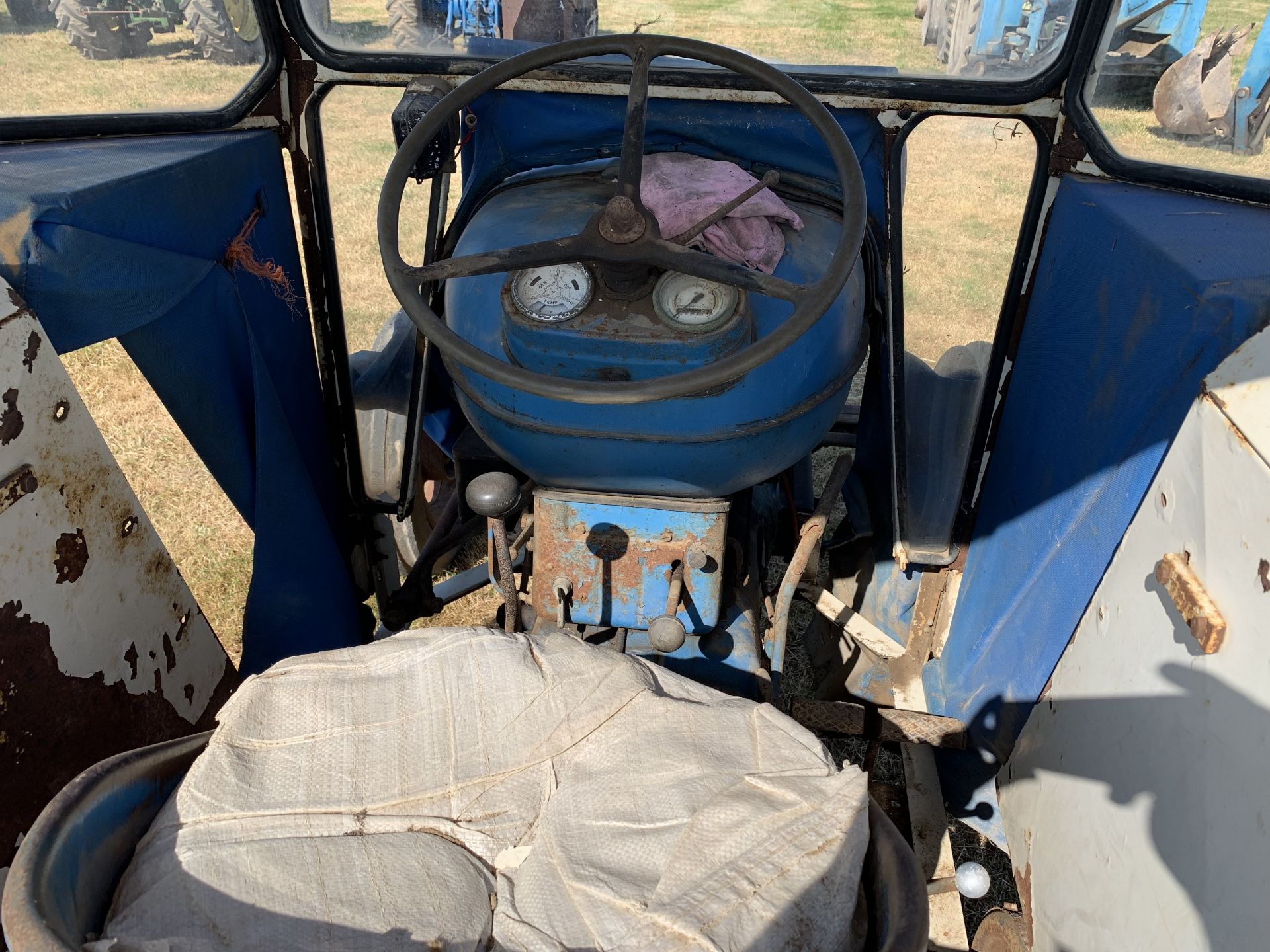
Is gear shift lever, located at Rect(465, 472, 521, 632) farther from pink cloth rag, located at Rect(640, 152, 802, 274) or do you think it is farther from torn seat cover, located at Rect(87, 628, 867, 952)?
pink cloth rag, located at Rect(640, 152, 802, 274)

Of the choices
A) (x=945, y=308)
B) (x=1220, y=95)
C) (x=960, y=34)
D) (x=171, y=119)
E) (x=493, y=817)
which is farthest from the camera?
(x=945, y=308)

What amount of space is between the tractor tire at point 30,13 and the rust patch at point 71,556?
0.89 m

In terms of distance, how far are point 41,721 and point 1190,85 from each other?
2.09 meters

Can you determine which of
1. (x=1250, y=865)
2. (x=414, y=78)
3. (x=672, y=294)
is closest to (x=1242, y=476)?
(x=1250, y=865)

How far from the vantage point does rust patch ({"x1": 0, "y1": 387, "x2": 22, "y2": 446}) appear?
4.33ft

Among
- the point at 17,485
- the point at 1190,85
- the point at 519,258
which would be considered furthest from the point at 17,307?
the point at 1190,85

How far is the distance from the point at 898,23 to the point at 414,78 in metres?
0.92

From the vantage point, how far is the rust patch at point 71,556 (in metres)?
1.42

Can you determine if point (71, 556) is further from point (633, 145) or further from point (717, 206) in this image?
point (717, 206)

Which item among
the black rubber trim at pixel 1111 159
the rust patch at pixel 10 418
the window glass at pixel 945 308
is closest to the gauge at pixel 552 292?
the rust patch at pixel 10 418

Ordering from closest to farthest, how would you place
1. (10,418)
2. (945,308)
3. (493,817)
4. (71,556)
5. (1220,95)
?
(493,817), (10,418), (71,556), (1220,95), (945,308)

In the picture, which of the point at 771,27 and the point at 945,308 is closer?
the point at 771,27

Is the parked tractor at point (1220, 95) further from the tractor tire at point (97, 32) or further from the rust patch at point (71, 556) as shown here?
the rust patch at point (71, 556)

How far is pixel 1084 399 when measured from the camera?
5.44ft
